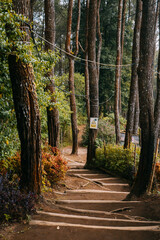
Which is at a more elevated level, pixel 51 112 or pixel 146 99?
pixel 146 99

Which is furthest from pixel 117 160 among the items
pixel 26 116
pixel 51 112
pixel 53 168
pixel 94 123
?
pixel 26 116

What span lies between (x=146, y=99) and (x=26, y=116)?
9.92ft

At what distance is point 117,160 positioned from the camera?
27.0 feet

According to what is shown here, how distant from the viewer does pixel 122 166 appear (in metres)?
7.81

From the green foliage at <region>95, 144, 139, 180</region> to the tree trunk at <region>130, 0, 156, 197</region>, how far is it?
2231mm

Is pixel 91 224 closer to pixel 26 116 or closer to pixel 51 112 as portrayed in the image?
pixel 26 116

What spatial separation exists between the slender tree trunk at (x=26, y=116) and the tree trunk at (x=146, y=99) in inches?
102

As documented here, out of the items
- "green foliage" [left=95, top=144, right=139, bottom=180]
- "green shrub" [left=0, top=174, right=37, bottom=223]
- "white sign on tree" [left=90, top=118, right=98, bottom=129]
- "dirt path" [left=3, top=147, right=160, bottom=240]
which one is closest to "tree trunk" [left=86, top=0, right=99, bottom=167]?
"white sign on tree" [left=90, top=118, right=98, bottom=129]

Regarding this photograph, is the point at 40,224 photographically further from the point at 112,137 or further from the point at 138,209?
the point at 112,137

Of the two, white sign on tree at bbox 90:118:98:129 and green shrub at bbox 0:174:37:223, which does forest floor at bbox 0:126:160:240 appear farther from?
white sign on tree at bbox 90:118:98:129

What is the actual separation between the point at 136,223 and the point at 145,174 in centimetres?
193

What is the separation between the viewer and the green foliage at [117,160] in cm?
756

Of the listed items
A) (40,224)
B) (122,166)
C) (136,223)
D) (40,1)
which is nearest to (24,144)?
(40,224)

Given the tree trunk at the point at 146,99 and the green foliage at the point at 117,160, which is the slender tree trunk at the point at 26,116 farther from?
the green foliage at the point at 117,160
